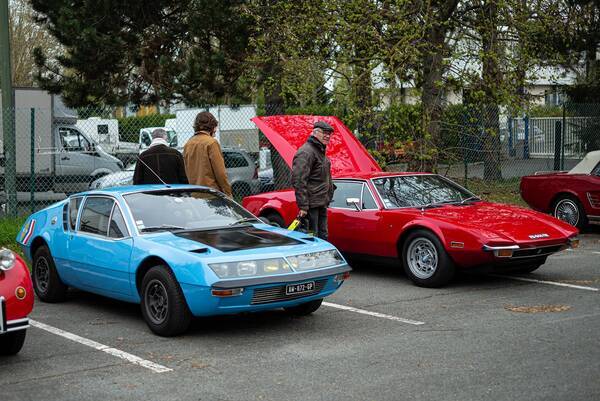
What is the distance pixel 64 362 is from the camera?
6.21 meters

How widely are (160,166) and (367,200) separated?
2.52 meters

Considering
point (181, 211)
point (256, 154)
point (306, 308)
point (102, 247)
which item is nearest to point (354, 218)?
point (306, 308)

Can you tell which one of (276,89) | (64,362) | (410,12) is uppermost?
(410,12)

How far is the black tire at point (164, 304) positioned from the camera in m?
6.75

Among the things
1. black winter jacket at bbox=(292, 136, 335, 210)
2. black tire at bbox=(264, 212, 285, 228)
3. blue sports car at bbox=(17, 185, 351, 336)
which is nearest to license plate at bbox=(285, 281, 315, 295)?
blue sports car at bbox=(17, 185, 351, 336)

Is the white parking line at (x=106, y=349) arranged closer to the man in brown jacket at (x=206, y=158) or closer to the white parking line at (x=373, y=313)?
the white parking line at (x=373, y=313)

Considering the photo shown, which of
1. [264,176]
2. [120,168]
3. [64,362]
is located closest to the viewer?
[64,362]

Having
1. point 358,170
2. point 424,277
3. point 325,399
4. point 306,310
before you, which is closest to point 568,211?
point 358,170

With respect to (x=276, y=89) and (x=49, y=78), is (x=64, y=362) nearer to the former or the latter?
(x=276, y=89)

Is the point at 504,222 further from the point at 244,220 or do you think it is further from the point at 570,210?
the point at 570,210

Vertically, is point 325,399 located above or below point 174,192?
below

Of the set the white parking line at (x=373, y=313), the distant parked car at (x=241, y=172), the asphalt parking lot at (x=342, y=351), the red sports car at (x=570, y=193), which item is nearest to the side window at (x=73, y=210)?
the asphalt parking lot at (x=342, y=351)

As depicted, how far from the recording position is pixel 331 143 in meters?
11.8

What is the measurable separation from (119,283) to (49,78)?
452 inches
